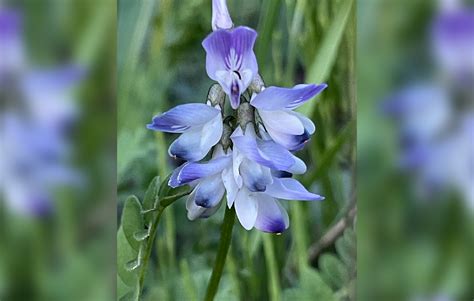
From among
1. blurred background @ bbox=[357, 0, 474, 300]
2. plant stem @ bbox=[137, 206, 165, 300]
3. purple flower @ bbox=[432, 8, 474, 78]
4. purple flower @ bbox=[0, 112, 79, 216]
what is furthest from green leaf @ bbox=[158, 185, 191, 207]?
purple flower @ bbox=[432, 8, 474, 78]

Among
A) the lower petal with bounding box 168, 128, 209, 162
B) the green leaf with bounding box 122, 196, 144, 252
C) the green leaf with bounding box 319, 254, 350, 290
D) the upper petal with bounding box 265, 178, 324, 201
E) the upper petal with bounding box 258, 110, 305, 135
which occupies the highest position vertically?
the upper petal with bounding box 258, 110, 305, 135

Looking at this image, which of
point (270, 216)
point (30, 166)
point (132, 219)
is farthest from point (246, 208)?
point (30, 166)

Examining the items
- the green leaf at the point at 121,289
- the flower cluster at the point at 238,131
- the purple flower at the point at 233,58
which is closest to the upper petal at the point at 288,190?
the flower cluster at the point at 238,131

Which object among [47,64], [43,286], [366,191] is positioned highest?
[47,64]

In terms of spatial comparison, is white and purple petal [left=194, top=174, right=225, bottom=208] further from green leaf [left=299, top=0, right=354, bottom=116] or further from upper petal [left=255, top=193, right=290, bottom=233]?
green leaf [left=299, top=0, right=354, bottom=116]

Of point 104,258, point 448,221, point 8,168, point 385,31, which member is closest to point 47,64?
point 8,168

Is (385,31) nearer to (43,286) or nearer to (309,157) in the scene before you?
(309,157)

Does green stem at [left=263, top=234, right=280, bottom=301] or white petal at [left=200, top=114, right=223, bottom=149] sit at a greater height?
white petal at [left=200, top=114, right=223, bottom=149]
